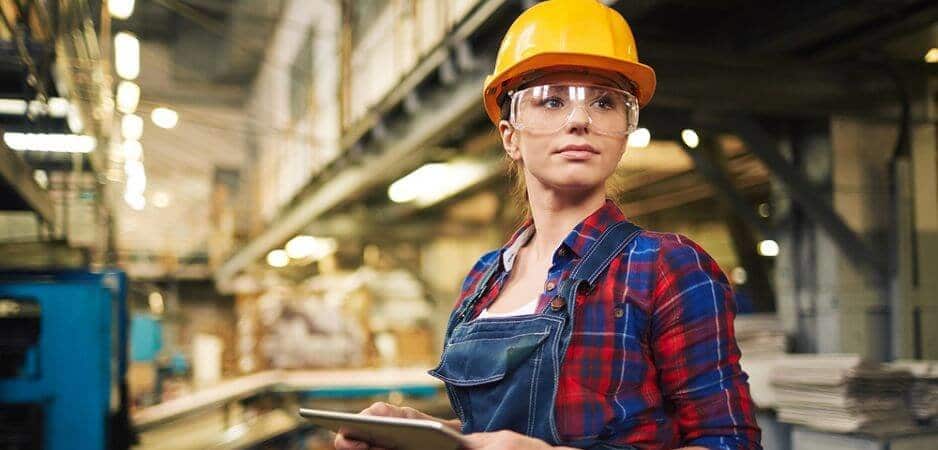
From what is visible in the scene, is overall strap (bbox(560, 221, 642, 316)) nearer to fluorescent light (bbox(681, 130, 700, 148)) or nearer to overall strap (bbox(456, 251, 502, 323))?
overall strap (bbox(456, 251, 502, 323))

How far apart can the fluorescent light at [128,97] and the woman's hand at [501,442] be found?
11.5 m

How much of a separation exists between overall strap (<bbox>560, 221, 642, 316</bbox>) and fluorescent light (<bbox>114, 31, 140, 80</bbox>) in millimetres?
9689

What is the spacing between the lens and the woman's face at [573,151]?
1.58m

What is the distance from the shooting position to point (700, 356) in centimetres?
139

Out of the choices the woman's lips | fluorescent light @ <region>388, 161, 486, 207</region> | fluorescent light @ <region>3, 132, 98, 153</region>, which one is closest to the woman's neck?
the woman's lips

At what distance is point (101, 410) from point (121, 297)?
6.01 feet

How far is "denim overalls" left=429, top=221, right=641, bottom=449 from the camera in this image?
1419mm

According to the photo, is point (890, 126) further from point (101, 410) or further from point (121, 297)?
point (121, 297)

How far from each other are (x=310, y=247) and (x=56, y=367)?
554 inches

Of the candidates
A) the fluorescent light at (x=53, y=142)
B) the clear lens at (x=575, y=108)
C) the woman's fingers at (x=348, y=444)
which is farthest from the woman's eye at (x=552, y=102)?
the fluorescent light at (x=53, y=142)

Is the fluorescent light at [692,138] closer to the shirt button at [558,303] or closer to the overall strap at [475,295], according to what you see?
the overall strap at [475,295]

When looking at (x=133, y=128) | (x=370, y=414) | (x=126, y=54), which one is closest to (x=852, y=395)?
(x=370, y=414)

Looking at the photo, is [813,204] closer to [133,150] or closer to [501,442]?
[501,442]

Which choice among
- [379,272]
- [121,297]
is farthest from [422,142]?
[379,272]
